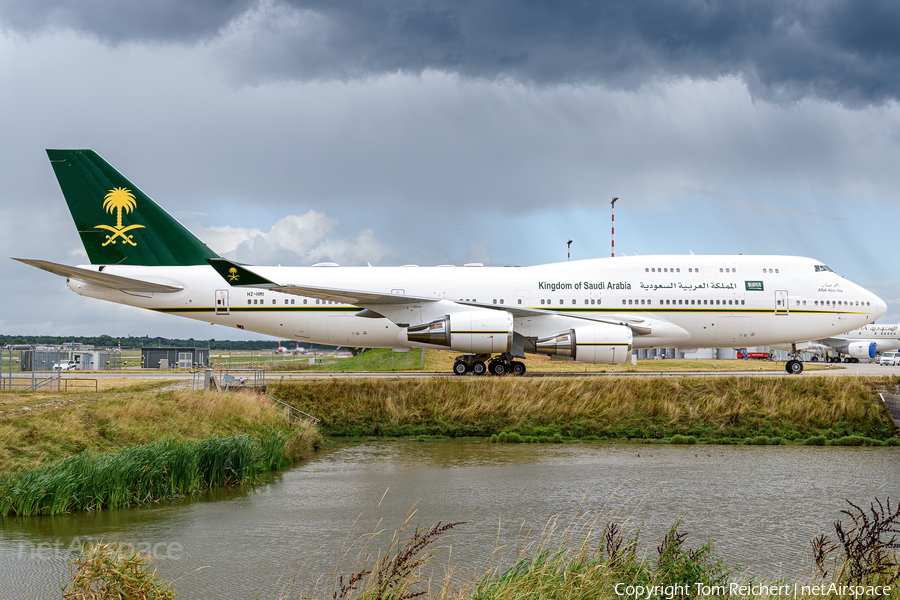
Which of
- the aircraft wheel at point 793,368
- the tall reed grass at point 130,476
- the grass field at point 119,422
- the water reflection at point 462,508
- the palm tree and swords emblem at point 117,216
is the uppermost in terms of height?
the palm tree and swords emblem at point 117,216

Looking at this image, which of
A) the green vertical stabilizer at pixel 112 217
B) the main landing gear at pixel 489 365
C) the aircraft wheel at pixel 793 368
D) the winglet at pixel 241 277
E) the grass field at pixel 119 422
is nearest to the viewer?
the grass field at pixel 119 422

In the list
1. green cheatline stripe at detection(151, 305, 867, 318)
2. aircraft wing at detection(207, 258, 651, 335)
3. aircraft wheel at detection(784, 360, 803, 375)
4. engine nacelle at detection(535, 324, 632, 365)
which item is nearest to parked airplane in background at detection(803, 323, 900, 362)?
aircraft wheel at detection(784, 360, 803, 375)

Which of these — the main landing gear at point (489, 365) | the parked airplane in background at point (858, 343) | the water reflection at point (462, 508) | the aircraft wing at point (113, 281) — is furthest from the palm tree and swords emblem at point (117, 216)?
the parked airplane in background at point (858, 343)

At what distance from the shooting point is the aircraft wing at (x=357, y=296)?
66.9 feet

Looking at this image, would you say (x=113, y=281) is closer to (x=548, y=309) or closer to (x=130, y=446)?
(x=130, y=446)

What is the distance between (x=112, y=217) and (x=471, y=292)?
45.1ft

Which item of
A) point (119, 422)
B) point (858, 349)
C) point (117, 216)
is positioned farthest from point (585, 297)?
point (858, 349)

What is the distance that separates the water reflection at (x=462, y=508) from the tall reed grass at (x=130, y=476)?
1.23 ft

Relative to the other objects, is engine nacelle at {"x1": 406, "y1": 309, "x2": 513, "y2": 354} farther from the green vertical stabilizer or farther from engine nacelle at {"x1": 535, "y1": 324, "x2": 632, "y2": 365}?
the green vertical stabilizer

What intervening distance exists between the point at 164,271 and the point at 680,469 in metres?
18.9

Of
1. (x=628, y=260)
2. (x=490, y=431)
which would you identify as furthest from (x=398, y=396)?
(x=628, y=260)

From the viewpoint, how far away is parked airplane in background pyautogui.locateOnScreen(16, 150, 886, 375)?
24312mm

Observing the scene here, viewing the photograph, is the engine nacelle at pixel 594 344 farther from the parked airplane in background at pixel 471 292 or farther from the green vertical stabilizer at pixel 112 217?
the green vertical stabilizer at pixel 112 217

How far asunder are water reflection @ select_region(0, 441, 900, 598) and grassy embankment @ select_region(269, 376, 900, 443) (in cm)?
220
